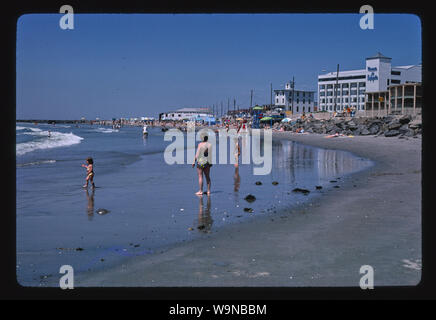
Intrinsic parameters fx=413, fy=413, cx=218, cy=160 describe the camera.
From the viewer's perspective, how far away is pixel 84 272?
17.5 feet

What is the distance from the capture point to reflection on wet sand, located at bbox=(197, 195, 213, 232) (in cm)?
781

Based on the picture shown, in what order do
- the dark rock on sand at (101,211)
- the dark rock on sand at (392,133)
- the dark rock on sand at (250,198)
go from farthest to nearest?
1. the dark rock on sand at (392,133)
2. the dark rock on sand at (250,198)
3. the dark rock on sand at (101,211)

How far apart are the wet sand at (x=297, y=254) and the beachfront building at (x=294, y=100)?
14388cm

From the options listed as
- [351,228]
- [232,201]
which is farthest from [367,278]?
[232,201]

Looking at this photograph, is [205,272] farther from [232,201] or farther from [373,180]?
[373,180]

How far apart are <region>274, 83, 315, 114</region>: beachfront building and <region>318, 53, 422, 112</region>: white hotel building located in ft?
51.6

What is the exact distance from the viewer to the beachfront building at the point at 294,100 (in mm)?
152750

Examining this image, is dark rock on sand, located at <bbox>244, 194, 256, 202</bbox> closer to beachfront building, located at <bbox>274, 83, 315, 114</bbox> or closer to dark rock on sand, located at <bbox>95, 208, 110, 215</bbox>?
A: dark rock on sand, located at <bbox>95, 208, 110, 215</bbox>

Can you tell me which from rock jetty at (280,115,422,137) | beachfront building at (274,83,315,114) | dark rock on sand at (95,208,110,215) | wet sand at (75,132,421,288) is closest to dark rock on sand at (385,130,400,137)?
rock jetty at (280,115,422,137)

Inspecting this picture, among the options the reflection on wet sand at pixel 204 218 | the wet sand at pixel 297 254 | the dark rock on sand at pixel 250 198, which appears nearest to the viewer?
the wet sand at pixel 297 254

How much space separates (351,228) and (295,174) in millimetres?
9416

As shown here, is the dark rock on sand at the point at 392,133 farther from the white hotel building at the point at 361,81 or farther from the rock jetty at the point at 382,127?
the white hotel building at the point at 361,81

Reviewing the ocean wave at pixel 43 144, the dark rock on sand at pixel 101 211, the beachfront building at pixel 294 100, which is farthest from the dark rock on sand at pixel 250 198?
the beachfront building at pixel 294 100
